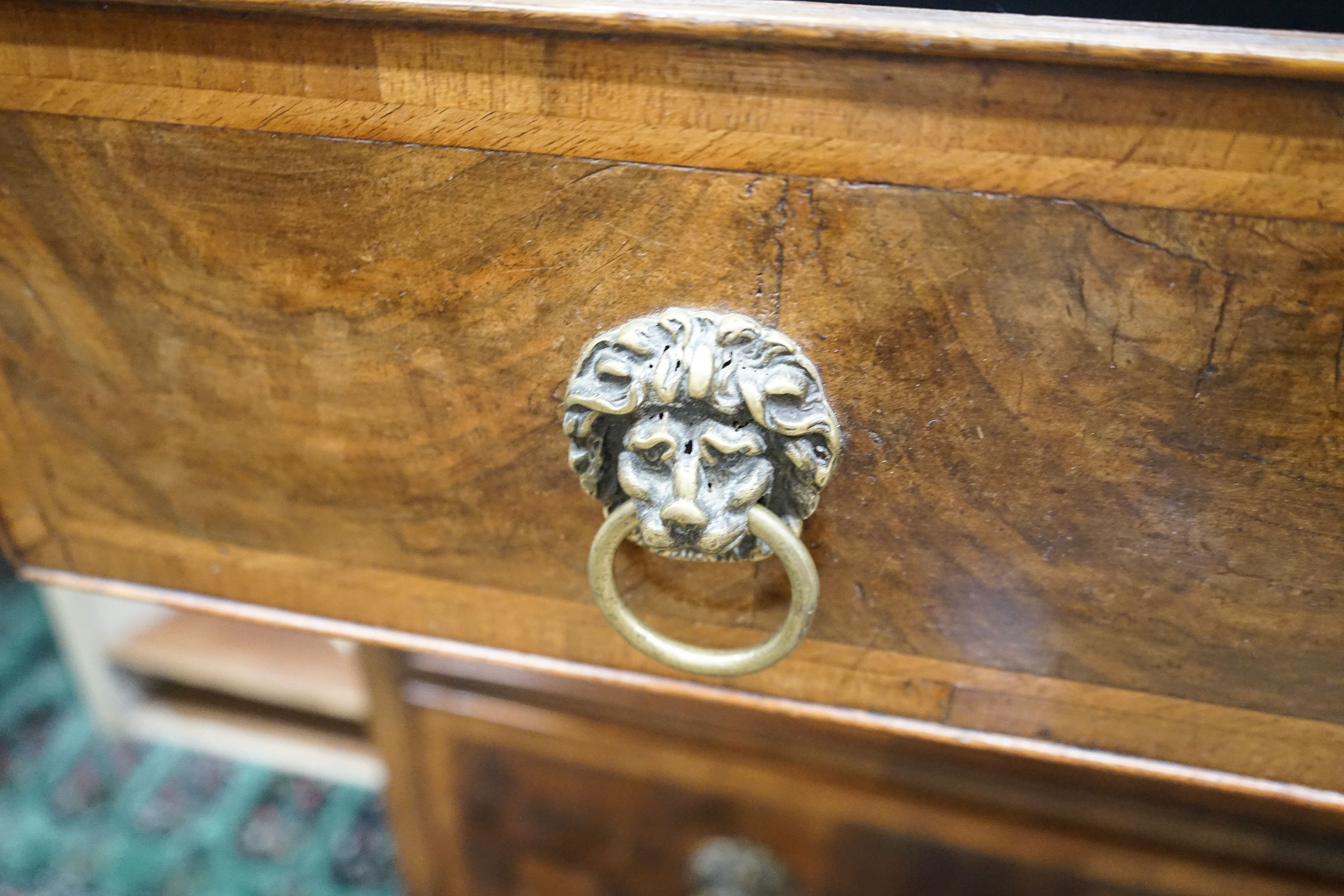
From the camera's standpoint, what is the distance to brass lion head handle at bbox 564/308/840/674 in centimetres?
28

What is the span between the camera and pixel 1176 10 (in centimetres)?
29

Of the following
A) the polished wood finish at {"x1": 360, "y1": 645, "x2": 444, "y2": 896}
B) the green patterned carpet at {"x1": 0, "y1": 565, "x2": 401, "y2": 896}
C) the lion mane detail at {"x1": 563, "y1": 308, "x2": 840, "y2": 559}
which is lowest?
the green patterned carpet at {"x1": 0, "y1": 565, "x2": 401, "y2": 896}

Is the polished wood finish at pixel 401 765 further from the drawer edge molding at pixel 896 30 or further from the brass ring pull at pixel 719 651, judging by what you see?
the drawer edge molding at pixel 896 30

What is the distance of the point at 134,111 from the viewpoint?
0.30m

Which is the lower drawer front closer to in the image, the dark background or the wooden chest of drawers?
the wooden chest of drawers

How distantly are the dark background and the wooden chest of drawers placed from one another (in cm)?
6

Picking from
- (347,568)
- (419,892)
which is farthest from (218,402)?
(419,892)

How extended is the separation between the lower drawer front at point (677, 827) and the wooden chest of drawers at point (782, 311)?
129mm

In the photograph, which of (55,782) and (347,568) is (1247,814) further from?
(55,782)

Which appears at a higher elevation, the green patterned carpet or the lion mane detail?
the lion mane detail

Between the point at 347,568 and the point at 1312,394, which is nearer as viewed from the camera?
the point at 1312,394

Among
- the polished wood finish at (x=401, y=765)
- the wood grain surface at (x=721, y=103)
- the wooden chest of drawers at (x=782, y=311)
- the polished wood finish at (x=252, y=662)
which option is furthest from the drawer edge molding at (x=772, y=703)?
the polished wood finish at (x=252, y=662)

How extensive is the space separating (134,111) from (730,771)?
0.39 metres

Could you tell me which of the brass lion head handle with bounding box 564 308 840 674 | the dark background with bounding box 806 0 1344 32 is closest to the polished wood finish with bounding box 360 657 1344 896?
the brass lion head handle with bounding box 564 308 840 674
